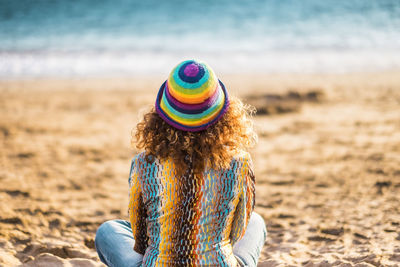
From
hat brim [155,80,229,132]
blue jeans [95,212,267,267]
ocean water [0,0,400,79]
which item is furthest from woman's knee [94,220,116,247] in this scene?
ocean water [0,0,400,79]

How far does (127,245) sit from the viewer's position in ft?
6.46

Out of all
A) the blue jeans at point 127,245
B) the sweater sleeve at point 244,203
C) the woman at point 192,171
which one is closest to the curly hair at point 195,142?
the woman at point 192,171

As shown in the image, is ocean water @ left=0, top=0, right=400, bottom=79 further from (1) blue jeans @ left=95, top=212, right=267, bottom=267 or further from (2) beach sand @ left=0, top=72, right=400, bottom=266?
(1) blue jeans @ left=95, top=212, right=267, bottom=267

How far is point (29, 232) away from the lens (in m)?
2.96

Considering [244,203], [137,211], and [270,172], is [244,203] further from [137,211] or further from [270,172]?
[270,172]

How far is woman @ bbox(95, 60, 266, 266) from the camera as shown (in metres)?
1.55

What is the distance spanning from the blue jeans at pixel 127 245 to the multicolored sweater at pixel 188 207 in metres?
0.19

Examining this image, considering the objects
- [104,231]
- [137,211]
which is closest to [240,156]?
[137,211]

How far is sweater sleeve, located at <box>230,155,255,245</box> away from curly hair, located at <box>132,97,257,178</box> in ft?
0.33

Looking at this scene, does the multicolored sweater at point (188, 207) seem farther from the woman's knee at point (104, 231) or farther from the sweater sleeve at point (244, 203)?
the woman's knee at point (104, 231)

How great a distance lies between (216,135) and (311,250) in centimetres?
155

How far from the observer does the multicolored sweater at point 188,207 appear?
5.31ft

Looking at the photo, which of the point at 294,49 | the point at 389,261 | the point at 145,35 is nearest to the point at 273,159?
the point at 389,261

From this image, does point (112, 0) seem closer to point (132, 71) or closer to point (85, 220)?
point (132, 71)
